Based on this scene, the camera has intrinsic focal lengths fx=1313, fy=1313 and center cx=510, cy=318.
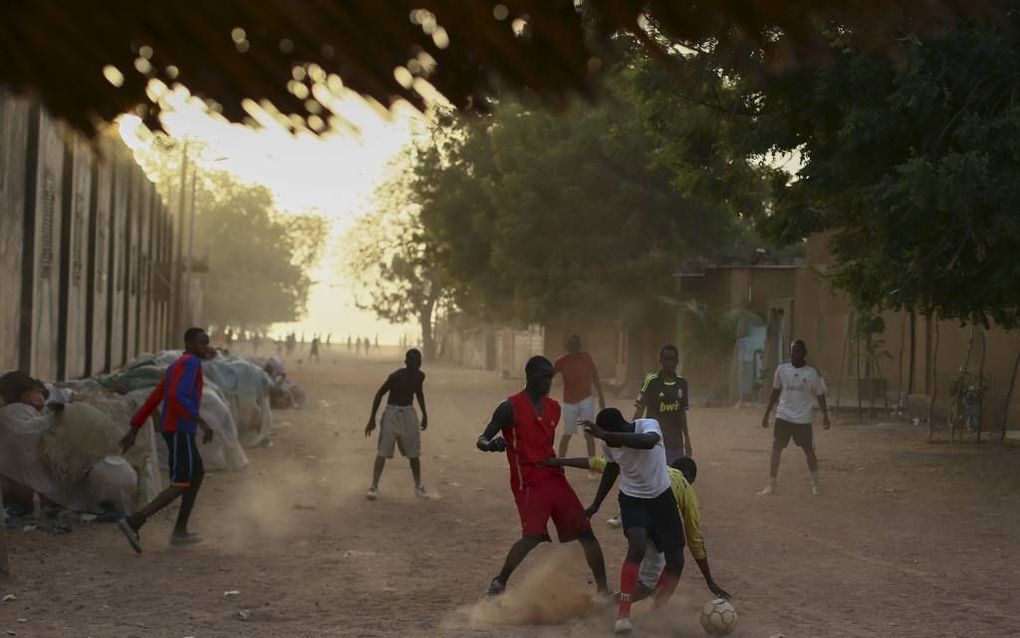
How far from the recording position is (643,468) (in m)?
7.77

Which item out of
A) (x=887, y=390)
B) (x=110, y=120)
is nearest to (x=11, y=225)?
(x=110, y=120)

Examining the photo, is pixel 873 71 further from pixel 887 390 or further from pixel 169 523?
pixel 887 390

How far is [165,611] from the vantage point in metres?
7.81

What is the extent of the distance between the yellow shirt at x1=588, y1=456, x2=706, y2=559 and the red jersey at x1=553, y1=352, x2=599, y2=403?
21.5ft

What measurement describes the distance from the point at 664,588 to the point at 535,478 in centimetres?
105

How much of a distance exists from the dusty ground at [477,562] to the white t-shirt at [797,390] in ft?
2.93

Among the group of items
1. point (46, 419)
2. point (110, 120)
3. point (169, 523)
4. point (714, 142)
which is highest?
point (714, 142)

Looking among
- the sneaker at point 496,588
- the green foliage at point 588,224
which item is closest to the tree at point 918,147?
the sneaker at point 496,588

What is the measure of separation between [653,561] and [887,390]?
2140 cm

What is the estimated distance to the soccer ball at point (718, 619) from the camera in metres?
7.19

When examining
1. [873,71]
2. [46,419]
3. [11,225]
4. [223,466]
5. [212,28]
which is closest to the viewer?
[212,28]

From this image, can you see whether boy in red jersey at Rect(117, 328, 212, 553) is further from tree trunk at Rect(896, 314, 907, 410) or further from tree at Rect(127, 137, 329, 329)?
tree trunk at Rect(896, 314, 907, 410)

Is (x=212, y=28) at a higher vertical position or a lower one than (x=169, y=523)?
higher

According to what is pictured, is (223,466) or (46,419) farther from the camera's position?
(223,466)
